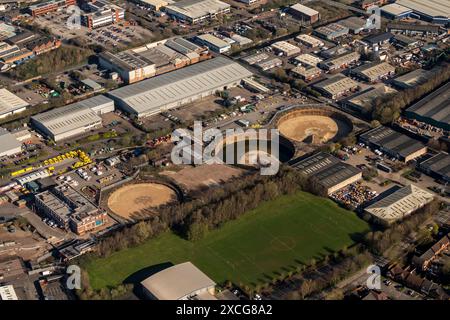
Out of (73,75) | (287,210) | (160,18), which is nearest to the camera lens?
(287,210)

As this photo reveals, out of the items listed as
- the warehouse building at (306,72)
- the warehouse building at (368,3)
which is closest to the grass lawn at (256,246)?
the warehouse building at (306,72)

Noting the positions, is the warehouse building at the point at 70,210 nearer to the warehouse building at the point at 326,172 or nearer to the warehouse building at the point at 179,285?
the warehouse building at the point at 179,285

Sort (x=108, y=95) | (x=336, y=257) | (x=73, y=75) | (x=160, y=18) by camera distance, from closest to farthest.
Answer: (x=336, y=257)
(x=108, y=95)
(x=73, y=75)
(x=160, y=18)

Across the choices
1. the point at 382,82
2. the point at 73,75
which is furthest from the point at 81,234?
the point at 382,82

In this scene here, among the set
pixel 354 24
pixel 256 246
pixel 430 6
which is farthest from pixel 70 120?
pixel 430 6

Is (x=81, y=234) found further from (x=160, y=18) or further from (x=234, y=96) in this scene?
(x=160, y=18)

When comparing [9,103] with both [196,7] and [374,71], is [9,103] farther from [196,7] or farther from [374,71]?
[374,71]
